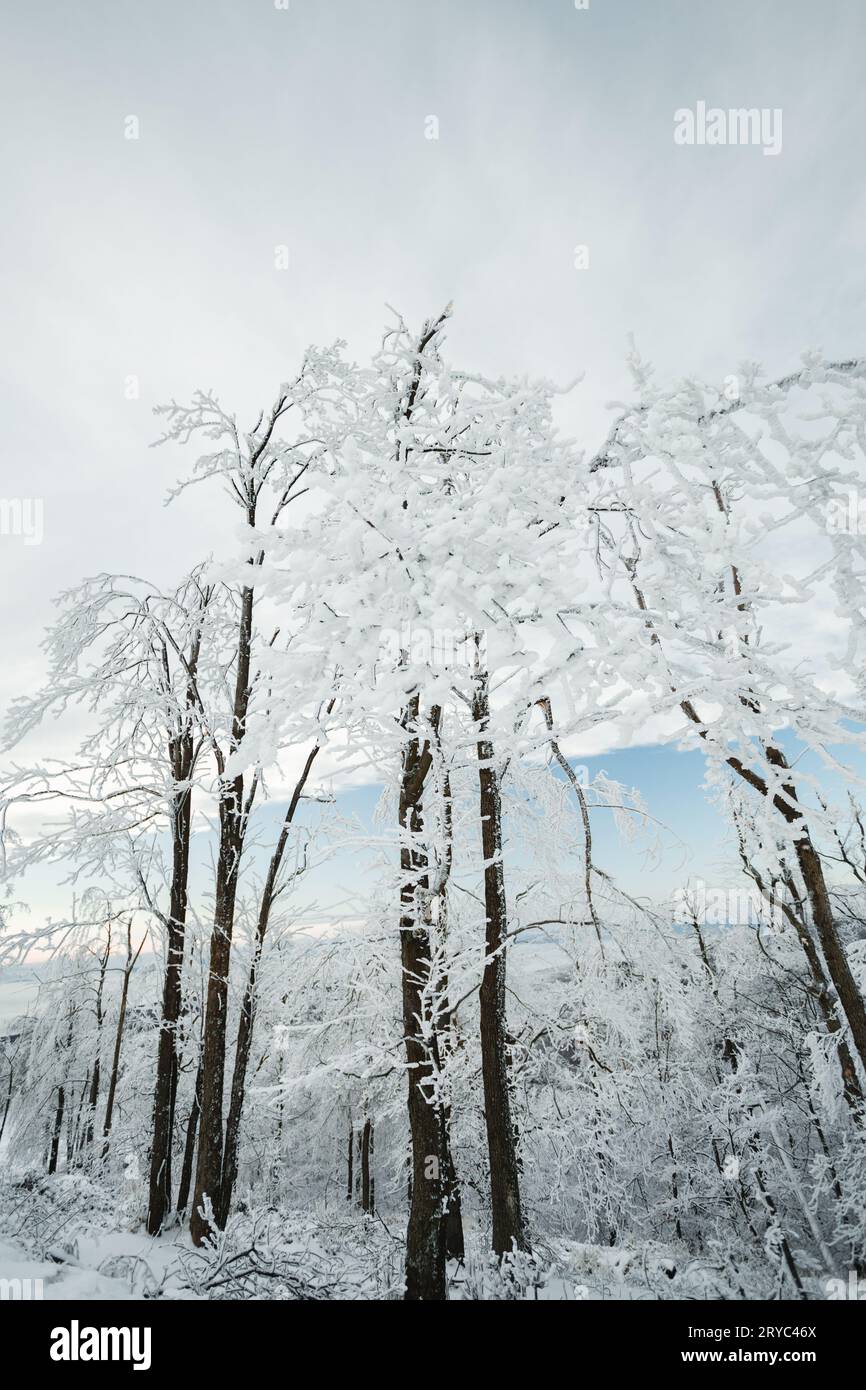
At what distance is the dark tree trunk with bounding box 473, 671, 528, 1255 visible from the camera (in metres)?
6.23

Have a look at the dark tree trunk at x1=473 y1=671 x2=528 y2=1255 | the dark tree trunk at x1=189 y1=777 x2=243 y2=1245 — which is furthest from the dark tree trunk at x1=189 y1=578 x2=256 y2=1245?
the dark tree trunk at x1=473 y1=671 x2=528 y2=1255

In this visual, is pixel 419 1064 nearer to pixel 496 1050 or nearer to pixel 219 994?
pixel 496 1050

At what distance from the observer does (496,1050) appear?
6.75 meters

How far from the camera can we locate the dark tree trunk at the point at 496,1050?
6227 mm

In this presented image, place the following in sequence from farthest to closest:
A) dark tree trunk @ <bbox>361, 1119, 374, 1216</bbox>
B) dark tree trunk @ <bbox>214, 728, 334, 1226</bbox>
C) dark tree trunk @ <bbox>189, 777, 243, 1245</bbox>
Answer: dark tree trunk @ <bbox>361, 1119, 374, 1216</bbox>
dark tree trunk @ <bbox>214, 728, 334, 1226</bbox>
dark tree trunk @ <bbox>189, 777, 243, 1245</bbox>

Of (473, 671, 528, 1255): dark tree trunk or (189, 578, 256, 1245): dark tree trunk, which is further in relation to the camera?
(189, 578, 256, 1245): dark tree trunk
